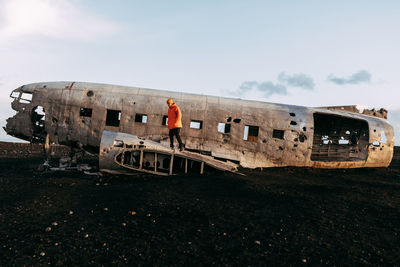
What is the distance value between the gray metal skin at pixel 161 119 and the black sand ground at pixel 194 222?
328 centimetres

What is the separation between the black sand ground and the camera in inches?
201

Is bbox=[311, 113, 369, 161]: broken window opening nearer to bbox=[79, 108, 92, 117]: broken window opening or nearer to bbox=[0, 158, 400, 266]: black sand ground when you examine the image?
bbox=[0, 158, 400, 266]: black sand ground

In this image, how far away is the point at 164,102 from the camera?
46.4ft

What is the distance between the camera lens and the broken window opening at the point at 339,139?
55.3 ft

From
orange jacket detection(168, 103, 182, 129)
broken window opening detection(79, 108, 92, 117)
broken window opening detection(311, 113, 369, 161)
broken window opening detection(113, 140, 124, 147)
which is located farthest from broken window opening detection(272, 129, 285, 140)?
broken window opening detection(79, 108, 92, 117)

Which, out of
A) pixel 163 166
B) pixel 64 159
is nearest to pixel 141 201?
pixel 163 166

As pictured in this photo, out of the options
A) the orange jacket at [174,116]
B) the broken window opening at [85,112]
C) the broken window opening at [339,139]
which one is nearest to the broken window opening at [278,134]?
the broken window opening at [339,139]

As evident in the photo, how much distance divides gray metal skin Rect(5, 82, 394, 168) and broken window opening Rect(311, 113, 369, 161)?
12.4 ft

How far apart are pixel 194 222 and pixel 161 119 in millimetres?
8159

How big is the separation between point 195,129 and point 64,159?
7.36 m

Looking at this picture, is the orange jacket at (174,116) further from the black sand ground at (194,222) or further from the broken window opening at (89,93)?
the broken window opening at (89,93)

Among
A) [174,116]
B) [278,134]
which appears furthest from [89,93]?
[278,134]

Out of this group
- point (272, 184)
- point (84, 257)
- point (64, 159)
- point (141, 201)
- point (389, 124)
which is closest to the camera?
point (84, 257)

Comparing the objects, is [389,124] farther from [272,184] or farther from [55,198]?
[55,198]
